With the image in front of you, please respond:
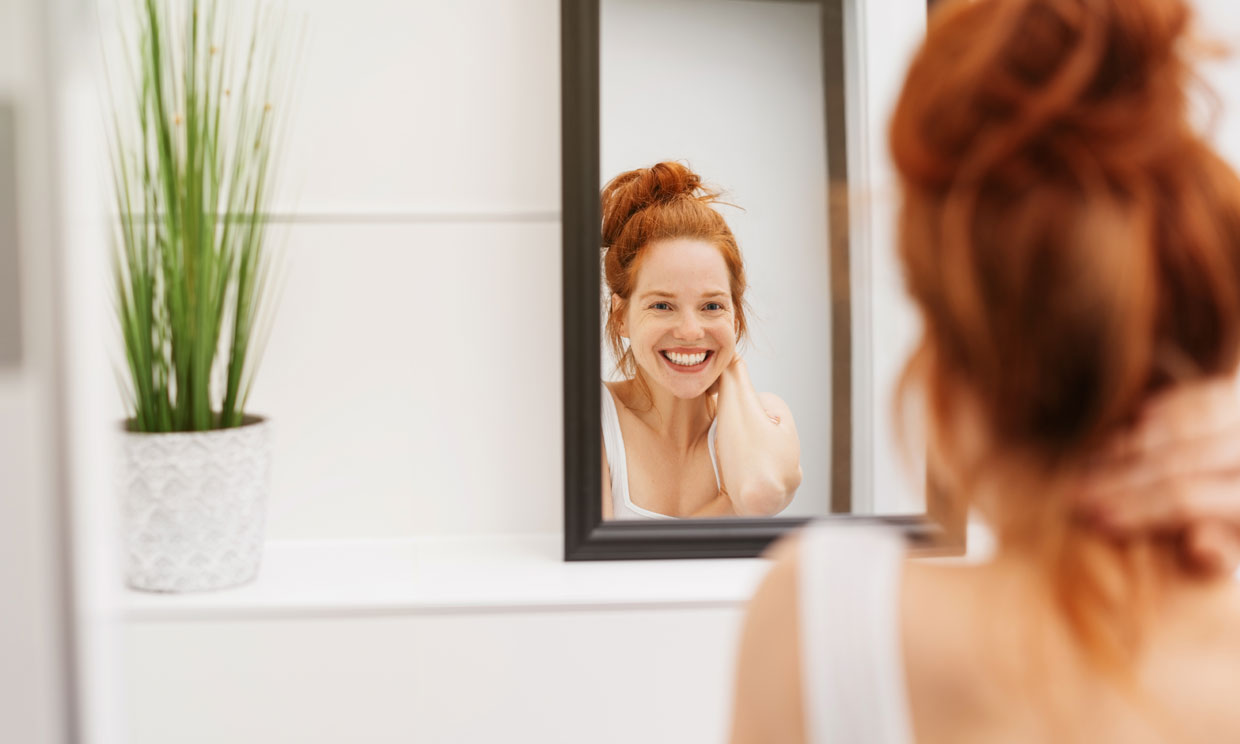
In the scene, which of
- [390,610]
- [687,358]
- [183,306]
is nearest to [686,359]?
[687,358]

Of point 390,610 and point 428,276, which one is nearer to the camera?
point 390,610

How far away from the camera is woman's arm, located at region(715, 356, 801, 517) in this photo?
108 cm

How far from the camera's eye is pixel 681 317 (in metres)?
1.07

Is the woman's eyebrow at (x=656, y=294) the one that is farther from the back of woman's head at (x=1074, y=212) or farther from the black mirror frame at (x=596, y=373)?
the back of woman's head at (x=1074, y=212)

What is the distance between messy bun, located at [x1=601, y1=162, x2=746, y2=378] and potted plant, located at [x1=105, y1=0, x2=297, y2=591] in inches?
13.7

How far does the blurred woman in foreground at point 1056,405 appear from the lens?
1.16ft

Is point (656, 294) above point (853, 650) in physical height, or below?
above

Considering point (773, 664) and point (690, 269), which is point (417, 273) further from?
point (773, 664)

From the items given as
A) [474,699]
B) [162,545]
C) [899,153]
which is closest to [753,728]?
[899,153]

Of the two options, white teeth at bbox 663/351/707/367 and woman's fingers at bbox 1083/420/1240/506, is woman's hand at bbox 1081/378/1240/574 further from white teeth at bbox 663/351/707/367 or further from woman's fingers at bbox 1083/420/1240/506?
white teeth at bbox 663/351/707/367

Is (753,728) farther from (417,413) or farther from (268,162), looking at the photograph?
(268,162)

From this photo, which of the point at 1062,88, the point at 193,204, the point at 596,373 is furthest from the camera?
the point at 596,373

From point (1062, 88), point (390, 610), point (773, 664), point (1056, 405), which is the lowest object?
point (390, 610)

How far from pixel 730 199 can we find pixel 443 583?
0.49 meters
